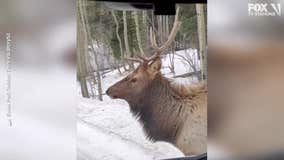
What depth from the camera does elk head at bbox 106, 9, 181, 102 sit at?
0.96 metres

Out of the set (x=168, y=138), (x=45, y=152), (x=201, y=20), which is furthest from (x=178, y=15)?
(x=45, y=152)

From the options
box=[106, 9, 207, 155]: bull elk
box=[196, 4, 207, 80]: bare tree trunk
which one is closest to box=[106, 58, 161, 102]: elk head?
Answer: box=[106, 9, 207, 155]: bull elk

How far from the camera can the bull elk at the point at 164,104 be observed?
0.96m

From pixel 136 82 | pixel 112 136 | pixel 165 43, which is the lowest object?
pixel 112 136

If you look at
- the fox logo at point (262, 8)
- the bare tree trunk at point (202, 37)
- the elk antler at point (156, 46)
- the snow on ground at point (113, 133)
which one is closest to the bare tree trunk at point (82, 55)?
the snow on ground at point (113, 133)

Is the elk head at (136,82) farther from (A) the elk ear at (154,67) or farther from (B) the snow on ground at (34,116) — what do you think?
(B) the snow on ground at (34,116)

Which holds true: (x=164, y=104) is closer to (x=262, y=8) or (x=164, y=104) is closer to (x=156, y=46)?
(x=156, y=46)

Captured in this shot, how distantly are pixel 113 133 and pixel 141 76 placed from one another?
0.17 m

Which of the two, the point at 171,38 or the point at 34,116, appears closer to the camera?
the point at 34,116

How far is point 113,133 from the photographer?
913mm

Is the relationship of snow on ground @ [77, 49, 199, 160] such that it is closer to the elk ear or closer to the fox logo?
the elk ear

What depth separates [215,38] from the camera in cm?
91

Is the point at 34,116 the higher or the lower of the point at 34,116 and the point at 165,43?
the lower

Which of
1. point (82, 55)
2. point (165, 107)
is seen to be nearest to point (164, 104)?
point (165, 107)
